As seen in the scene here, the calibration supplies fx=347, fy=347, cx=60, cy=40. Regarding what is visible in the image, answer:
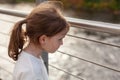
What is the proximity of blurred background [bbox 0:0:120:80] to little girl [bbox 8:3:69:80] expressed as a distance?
34 cm

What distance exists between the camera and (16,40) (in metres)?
1.58

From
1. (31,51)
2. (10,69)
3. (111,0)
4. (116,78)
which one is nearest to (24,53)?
(31,51)

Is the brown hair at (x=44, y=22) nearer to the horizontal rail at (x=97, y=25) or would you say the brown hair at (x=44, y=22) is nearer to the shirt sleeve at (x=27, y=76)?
the shirt sleeve at (x=27, y=76)

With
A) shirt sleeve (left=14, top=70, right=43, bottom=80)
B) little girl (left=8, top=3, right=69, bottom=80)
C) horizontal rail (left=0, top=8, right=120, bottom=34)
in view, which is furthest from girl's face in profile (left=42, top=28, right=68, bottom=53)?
horizontal rail (left=0, top=8, right=120, bottom=34)

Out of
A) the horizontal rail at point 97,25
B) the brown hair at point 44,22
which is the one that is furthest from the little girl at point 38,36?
the horizontal rail at point 97,25

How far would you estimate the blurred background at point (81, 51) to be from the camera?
3006mm

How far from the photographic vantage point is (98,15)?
23.7m

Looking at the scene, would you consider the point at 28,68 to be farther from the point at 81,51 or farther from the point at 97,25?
the point at 81,51

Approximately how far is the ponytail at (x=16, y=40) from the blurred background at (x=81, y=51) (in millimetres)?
253

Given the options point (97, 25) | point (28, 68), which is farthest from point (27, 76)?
point (97, 25)

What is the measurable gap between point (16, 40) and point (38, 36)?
0.46 feet

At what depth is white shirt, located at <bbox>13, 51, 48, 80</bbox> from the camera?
4.81 feet

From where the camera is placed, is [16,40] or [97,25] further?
[97,25]

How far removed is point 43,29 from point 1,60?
2.16 m
